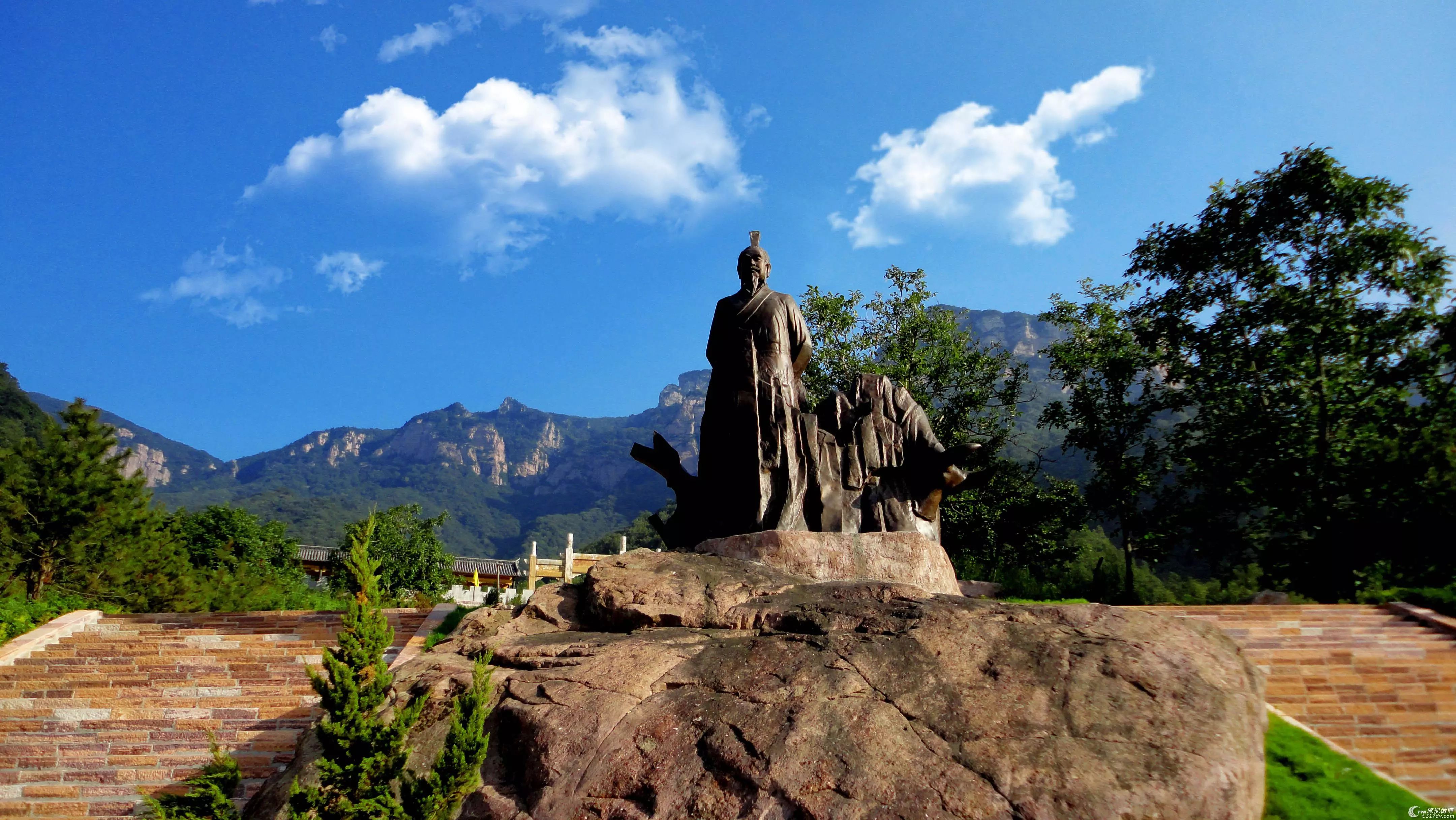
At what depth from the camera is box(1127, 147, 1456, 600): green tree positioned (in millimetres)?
15875

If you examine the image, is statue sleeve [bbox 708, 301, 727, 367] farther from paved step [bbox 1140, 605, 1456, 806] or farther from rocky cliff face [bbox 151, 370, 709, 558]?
rocky cliff face [bbox 151, 370, 709, 558]

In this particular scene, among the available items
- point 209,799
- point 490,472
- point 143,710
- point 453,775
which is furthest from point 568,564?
point 490,472

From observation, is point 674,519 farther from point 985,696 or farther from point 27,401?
point 27,401

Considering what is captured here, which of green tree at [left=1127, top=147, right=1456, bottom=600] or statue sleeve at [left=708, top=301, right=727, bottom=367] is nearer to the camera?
statue sleeve at [left=708, top=301, right=727, bottom=367]

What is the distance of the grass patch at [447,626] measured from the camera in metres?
9.15

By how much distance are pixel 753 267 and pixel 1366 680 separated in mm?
7351

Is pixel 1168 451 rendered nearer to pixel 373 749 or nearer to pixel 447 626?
pixel 447 626

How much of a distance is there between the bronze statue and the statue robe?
0.01 m

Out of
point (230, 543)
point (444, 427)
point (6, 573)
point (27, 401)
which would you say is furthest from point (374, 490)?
point (6, 573)

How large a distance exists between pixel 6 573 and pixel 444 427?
9963 cm

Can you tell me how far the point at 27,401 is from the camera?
107 ft

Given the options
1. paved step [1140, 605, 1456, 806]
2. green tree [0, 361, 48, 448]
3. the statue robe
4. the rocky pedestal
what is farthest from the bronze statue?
green tree [0, 361, 48, 448]

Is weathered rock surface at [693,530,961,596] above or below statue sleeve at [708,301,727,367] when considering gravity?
below

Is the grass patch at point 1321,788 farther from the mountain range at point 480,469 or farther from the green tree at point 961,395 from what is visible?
the mountain range at point 480,469
